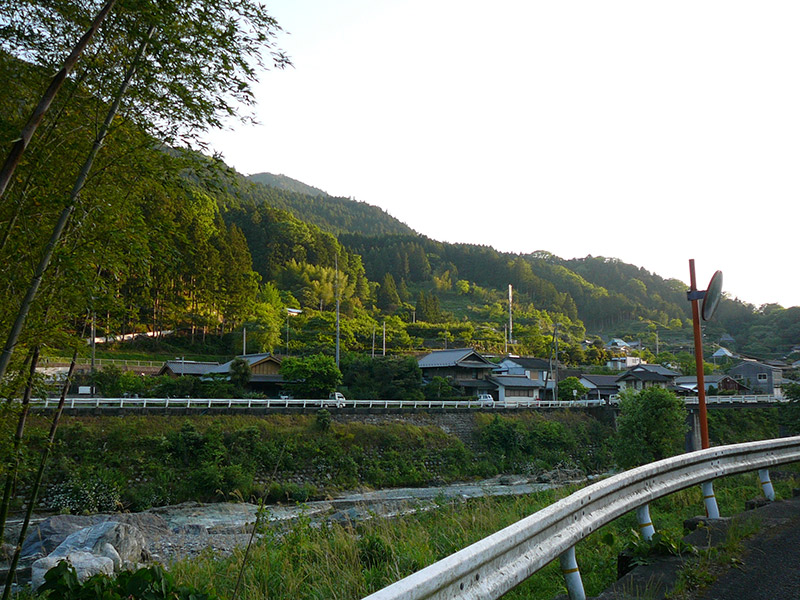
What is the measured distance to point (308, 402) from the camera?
85.4ft

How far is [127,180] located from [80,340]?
1513mm

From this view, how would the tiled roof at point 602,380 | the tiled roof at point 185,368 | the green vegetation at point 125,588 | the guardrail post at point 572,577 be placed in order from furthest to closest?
the tiled roof at point 602,380, the tiled roof at point 185,368, the guardrail post at point 572,577, the green vegetation at point 125,588

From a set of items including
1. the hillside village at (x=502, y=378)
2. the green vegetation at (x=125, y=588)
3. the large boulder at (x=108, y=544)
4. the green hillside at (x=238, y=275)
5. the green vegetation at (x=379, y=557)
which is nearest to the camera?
the green vegetation at (x=125, y=588)

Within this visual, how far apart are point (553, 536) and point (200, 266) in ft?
131

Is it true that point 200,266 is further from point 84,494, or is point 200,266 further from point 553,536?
point 553,536

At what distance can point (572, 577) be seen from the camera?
8.78 feet

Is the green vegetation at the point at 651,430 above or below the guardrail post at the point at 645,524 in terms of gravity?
below

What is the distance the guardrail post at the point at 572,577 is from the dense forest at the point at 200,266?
3.60 metres

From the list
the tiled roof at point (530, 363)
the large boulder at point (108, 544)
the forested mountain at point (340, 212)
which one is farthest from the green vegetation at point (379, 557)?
the forested mountain at point (340, 212)

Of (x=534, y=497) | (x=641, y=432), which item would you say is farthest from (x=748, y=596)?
(x=641, y=432)

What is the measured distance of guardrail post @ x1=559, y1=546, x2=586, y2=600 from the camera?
104 inches

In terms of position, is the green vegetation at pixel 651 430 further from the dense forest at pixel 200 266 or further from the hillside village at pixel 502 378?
the dense forest at pixel 200 266

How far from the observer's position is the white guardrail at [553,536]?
5.91 ft

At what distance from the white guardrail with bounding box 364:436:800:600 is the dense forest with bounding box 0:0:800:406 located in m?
3.40
